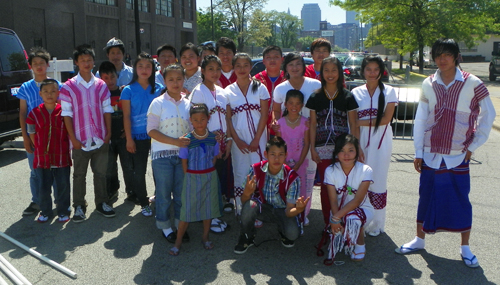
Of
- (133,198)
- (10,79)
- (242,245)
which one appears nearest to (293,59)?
(242,245)

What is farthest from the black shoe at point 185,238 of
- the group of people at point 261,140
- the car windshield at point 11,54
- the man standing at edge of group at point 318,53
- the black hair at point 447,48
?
the car windshield at point 11,54

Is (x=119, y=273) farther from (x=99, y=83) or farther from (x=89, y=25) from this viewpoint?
(x=89, y=25)

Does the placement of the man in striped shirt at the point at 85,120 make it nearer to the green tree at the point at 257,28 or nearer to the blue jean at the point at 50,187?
the blue jean at the point at 50,187

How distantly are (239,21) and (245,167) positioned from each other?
53.6 metres

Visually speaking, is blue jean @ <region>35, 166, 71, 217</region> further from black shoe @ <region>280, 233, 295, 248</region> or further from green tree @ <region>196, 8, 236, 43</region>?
green tree @ <region>196, 8, 236, 43</region>

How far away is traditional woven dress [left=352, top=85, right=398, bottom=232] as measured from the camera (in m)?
4.21

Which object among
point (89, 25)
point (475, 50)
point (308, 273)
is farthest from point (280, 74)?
point (475, 50)

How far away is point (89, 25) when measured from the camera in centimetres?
3145

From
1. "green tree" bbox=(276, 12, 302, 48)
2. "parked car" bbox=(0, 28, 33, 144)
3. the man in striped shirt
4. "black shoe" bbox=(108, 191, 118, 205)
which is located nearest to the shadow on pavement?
the man in striped shirt

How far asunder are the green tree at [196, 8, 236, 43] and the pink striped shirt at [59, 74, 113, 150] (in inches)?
2146

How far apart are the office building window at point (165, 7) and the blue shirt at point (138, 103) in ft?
128

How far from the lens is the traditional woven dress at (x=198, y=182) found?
156 inches

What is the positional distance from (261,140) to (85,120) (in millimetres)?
1812

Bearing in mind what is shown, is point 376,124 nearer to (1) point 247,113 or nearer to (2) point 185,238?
(1) point 247,113
